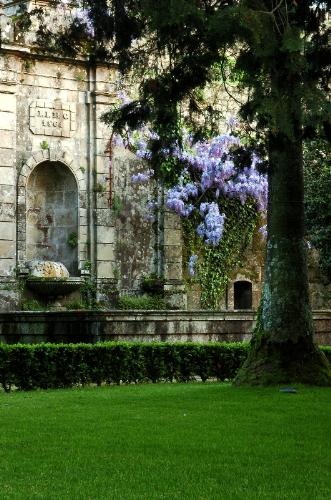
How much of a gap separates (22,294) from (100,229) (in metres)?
2.57

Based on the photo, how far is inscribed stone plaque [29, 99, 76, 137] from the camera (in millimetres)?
22609

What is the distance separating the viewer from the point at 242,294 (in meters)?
25.9

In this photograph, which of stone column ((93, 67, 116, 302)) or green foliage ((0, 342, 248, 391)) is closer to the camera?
green foliage ((0, 342, 248, 391))

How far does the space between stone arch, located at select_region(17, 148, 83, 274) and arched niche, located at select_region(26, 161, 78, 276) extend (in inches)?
2.8

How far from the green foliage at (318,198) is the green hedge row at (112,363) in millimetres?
6902

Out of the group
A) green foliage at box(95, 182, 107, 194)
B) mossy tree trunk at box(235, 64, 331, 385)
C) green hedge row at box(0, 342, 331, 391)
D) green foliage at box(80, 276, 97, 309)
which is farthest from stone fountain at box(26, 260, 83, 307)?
mossy tree trunk at box(235, 64, 331, 385)

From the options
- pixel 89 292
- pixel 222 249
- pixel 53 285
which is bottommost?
pixel 89 292

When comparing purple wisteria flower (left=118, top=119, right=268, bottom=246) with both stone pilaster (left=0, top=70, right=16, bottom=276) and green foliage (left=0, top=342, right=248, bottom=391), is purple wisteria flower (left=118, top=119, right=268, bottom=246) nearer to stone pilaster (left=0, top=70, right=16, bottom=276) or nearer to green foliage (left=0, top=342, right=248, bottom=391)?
stone pilaster (left=0, top=70, right=16, bottom=276)

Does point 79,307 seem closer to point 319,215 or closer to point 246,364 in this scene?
point 319,215

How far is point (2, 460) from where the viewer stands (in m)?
7.44

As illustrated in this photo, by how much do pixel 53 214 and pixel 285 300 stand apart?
446 inches

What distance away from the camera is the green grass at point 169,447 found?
6.50 m

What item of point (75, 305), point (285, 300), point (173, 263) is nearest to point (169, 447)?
point (285, 300)

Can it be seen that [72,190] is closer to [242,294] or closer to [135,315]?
[242,294]
